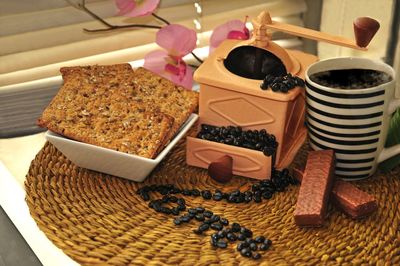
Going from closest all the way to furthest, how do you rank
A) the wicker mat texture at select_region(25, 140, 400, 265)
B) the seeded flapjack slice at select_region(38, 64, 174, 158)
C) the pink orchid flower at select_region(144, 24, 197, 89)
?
1. the wicker mat texture at select_region(25, 140, 400, 265)
2. the seeded flapjack slice at select_region(38, 64, 174, 158)
3. the pink orchid flower at select_region(144, 24, 197, 89)

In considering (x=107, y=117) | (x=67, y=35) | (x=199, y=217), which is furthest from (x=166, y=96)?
(x=67, y=35)

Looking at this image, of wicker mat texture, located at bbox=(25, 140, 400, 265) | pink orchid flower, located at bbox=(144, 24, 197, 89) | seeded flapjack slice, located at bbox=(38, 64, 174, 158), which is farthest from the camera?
pink orchid flower, located at bbox=(144, 24, 197, 89)

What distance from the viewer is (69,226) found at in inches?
31.6

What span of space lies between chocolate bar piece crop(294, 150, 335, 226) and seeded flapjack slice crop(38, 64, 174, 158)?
0.21m

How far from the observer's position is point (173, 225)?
0.82 m

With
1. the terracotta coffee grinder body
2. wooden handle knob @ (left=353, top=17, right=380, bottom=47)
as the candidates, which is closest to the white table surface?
the terracotta coffee grinder body

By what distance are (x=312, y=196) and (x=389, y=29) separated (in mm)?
760

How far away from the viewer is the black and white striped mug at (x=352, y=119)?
844 mm

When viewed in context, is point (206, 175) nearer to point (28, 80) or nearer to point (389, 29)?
point (28, 80)

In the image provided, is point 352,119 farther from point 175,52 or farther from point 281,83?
point 175,52

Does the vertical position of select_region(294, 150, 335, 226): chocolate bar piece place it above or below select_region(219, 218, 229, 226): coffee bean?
above

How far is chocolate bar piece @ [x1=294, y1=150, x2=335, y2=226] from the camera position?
2.60 ft

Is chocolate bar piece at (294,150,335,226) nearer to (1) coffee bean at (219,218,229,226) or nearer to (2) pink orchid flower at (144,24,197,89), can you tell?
(1) coffee bean at (219,218,229,226)

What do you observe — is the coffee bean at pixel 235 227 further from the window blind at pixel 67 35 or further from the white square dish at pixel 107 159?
the window blind at pixel 67 35
